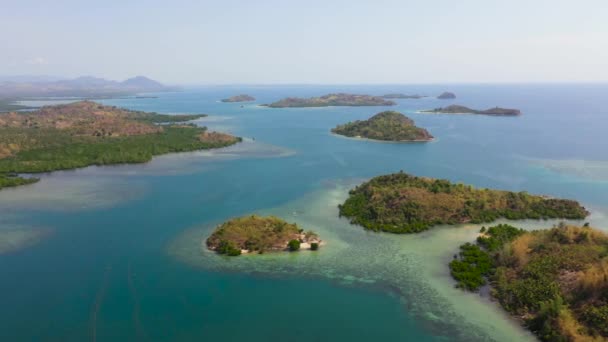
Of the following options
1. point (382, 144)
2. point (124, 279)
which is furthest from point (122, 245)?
point (382, 144)

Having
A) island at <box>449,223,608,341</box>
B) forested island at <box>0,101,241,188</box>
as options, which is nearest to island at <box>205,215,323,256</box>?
island at <box>449,223,608,341</box>

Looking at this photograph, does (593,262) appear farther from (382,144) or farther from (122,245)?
(382,144)

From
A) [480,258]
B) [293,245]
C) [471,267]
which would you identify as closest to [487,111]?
[480,258]

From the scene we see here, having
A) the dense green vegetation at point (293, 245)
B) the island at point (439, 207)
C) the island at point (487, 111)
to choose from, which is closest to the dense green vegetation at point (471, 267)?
the island at point (439, 207)

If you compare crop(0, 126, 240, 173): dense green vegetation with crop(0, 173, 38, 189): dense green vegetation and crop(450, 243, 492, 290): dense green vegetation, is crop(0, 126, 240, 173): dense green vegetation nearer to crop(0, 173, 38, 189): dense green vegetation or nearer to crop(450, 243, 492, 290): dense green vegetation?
crop(0, 173, 38, 189): dense green vegetation

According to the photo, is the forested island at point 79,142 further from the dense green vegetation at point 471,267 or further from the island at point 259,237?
the dense green vegetation at point 471,267

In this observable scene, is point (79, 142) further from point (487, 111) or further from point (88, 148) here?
point (487, 111)
